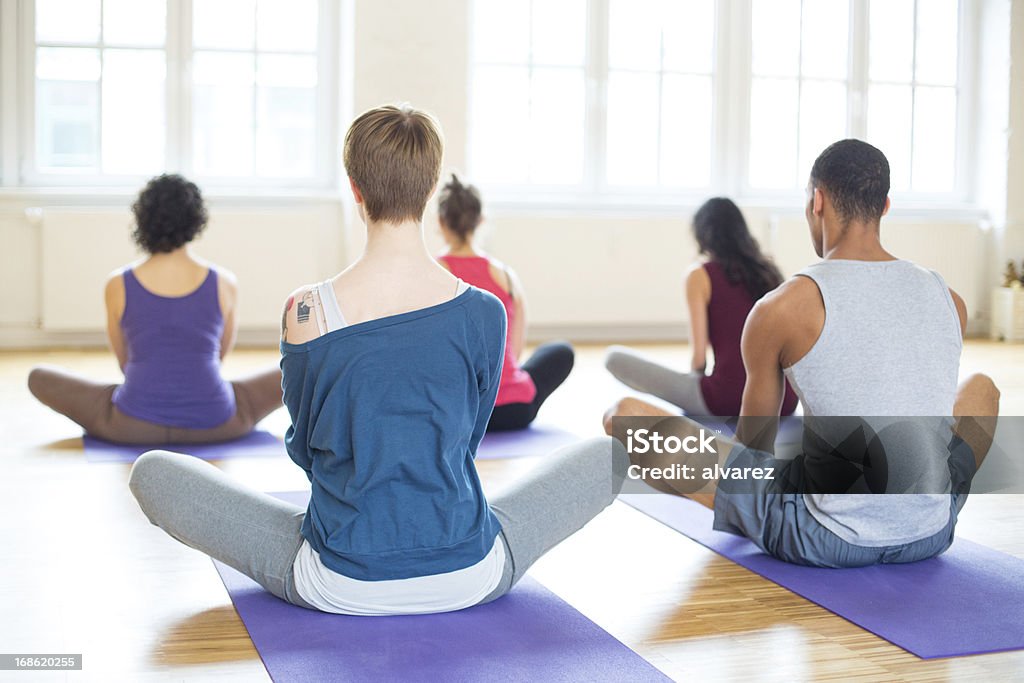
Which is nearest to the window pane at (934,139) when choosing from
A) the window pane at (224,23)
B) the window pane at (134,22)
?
the window pane at (224,23)

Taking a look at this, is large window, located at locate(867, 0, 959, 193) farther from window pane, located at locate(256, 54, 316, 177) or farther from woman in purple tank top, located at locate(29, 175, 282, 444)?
woman in purple tank top, located at locate(29, 175, 282, 444)

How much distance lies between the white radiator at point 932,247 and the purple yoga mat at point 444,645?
5508 mm

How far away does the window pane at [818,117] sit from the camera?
781cm

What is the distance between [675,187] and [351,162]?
19.0 ft

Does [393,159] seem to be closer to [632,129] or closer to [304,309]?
[304,309]

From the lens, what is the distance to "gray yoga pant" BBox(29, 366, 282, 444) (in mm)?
3885

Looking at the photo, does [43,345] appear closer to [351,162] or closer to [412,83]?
[412,83]

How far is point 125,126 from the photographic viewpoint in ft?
22.1

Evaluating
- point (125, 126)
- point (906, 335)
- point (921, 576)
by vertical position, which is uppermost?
point (125, 126)

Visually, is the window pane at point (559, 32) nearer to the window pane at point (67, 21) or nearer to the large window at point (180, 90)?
the large window at point (180, 90)

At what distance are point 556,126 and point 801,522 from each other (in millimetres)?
5142

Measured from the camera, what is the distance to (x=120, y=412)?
12.8 ft

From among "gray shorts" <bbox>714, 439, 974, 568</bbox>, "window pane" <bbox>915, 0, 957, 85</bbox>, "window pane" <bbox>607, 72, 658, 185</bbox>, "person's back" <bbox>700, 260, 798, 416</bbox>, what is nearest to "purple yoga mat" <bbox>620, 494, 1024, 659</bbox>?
"gray shorts" <bbox>714, 439, 974, 568</bbox>

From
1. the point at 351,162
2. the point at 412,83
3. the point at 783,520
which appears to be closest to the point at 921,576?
the point at 783,520
